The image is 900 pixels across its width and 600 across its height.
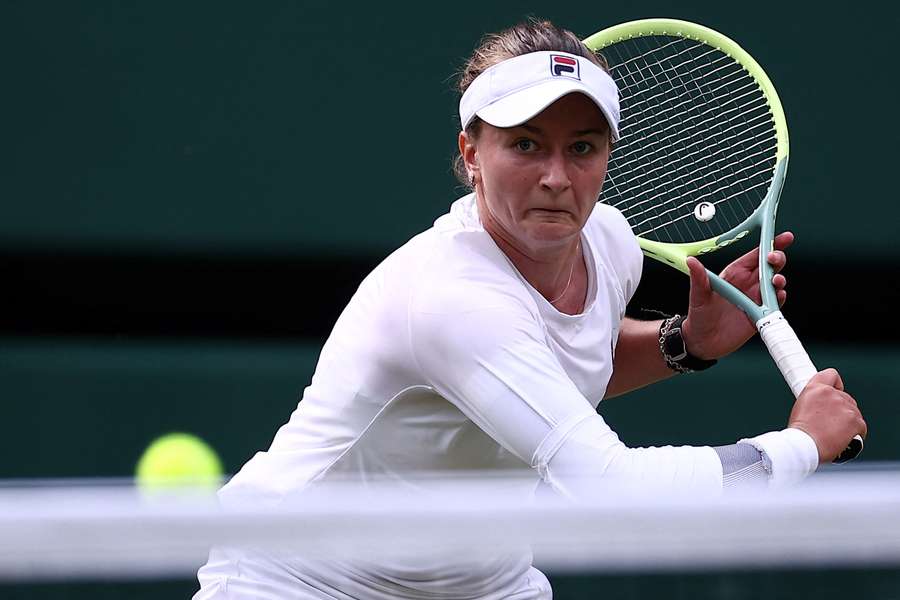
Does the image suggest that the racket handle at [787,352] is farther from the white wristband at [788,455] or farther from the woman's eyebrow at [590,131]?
the woman's eyebrow at [590,131]

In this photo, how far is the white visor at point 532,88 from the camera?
162cm

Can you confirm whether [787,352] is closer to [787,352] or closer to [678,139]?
[787,352]

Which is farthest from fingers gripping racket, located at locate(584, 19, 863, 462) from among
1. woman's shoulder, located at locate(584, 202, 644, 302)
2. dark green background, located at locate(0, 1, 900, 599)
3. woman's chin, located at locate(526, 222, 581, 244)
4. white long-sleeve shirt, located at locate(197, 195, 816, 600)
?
dark green background, located at locate(0, 1, 900, 599)

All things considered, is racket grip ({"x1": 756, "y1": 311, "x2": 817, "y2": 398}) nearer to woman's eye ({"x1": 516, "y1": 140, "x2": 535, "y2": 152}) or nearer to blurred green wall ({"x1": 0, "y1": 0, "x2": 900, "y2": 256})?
woman's eye ({"x1": 516, "y1": 140, "x2": 535, "y2": 152})

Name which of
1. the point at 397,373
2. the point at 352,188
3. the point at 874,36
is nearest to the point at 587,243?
the point at 397,373

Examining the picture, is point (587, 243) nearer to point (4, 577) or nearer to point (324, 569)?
point (324, 569)

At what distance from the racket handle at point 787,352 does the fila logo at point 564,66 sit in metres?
0.45

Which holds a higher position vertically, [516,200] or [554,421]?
[516,200]

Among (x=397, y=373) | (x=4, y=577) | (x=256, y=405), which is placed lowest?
(x=4, y=577)

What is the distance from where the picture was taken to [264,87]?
302 centimetres

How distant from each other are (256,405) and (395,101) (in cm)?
69

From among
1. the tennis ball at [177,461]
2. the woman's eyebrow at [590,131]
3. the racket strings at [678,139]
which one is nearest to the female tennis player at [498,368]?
the woman's eyebrow at [590,131]

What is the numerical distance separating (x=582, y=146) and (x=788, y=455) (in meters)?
0.41

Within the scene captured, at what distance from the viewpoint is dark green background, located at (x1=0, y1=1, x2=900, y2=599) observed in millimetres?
2971
